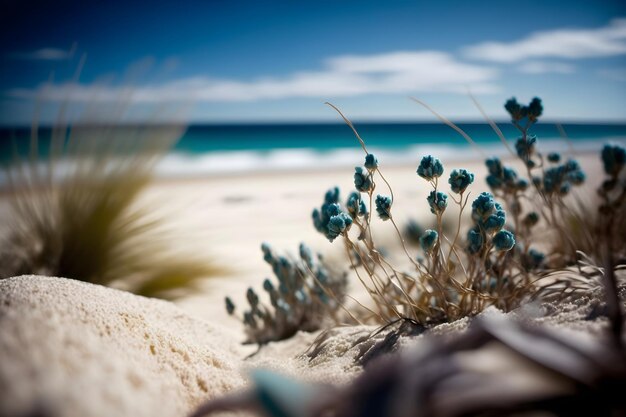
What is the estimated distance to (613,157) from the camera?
1.44 meters

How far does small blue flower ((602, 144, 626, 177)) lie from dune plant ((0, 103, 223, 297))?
226 centimetres

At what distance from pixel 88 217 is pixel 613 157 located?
2591 millimetres

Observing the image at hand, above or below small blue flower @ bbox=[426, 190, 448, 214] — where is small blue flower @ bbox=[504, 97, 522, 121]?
above

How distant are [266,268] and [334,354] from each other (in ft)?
6.50

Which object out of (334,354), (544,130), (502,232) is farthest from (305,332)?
(544,130)

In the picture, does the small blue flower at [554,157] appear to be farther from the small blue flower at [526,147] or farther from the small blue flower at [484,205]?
the small blue flower at [484,205]

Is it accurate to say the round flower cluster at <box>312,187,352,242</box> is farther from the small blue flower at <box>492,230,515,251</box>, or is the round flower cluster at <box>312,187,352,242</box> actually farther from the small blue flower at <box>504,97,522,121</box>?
the small blue flower at <box>504,97,522,121</box>

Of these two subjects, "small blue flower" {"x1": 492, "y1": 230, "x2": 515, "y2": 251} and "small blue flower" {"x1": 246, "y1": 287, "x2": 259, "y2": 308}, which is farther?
"small blue flower" {"x1": 246, "y1": 287, "x2": 259, "y2": 308}

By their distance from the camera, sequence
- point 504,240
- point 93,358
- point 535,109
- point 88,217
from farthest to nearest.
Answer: point 88,217, point 535,109, point 504,240, point 93,358

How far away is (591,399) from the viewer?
0.62 m

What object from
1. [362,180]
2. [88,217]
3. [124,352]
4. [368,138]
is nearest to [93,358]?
[124,352]

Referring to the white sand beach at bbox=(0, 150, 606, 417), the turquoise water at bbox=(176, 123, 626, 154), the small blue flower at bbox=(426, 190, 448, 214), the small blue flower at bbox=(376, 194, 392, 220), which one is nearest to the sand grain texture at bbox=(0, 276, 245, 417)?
the white sand beach at bbox=(0, 150, 606, 417)

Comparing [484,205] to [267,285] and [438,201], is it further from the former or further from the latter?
[267,285]

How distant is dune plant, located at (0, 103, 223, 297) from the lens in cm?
255
